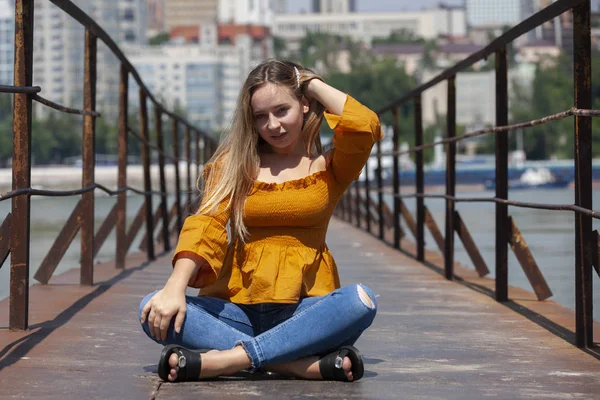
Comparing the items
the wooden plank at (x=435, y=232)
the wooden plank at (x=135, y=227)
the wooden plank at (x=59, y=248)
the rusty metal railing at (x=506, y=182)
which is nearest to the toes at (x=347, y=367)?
the rusty metal railing at (x=506, y=182)

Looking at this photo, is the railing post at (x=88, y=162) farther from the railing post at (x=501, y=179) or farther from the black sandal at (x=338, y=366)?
the black sandal at (x=338, y=366)

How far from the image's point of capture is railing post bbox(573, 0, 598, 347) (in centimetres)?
321

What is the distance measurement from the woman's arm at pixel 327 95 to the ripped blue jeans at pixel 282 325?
1.32 feet

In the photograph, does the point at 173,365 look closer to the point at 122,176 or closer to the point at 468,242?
the point at 468,242

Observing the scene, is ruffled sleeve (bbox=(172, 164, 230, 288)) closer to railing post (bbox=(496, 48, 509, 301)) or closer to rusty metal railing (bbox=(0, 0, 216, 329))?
rusty metal railing (bbox=(0, 0, 216, 329))

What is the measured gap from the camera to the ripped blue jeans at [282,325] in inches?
106

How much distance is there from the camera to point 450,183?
573cm

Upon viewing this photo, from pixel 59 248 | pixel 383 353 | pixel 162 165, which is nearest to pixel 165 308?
pixel 383 353

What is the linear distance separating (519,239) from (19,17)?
1.94 m

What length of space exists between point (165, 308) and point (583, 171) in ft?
3.94

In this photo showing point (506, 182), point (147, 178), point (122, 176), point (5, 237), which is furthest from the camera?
point (147, 178)

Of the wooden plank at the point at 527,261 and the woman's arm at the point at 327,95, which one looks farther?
the wooden plank at the point at 527,261

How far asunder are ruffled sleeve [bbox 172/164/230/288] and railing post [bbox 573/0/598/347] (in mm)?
965

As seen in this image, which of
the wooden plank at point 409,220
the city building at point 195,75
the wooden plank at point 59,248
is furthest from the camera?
the city building at point 195,75
